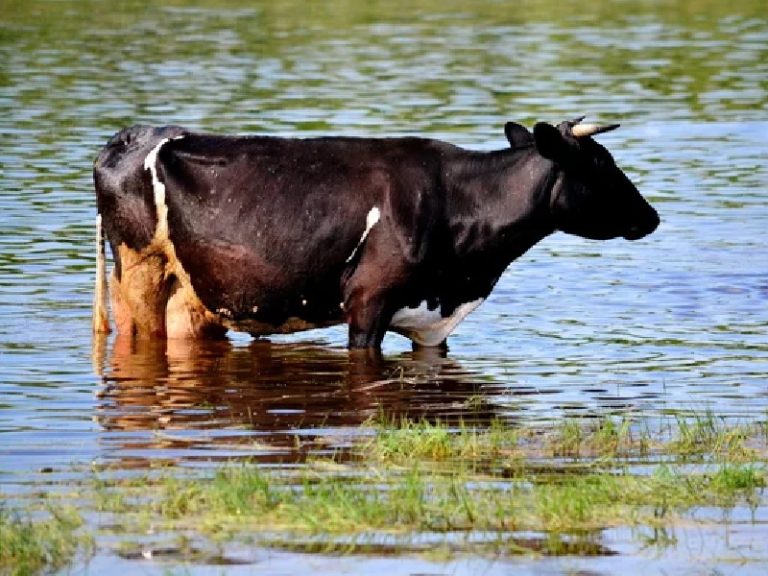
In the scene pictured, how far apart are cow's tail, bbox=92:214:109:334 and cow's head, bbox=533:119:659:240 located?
2.93 meters

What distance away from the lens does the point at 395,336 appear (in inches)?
534

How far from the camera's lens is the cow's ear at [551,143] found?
39.5 feet

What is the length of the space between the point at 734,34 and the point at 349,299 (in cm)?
2256

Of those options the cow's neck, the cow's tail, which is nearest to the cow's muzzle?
the cow's neck

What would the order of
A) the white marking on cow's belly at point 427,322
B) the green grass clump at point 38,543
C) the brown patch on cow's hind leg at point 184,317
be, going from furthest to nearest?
the brown patch on cow's hind leg at point 184,317, the white marking on cow's belly at point 427,322, the green grass clump at point 38,543

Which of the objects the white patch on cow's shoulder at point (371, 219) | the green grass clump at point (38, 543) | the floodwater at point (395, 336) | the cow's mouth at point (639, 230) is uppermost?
the green grass clump at point (38, 543)

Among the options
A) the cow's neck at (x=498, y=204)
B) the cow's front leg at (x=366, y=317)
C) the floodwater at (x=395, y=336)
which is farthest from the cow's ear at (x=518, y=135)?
the cow's front leg at (x=366, y=317)

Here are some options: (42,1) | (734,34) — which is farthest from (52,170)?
(42,1)

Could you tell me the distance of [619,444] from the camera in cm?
959

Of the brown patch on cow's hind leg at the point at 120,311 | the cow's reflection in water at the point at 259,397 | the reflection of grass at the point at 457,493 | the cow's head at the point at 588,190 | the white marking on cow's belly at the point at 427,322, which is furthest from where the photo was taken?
the brown patch on cow's hind leg at the point at 120,311

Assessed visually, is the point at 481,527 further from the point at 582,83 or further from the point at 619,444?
the point at 582,83

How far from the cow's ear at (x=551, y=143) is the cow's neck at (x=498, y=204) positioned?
0.19 meters

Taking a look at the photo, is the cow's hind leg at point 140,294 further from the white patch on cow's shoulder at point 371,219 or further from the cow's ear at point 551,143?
the cow's ear at point 551,143

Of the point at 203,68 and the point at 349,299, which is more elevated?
the point at 349,299
